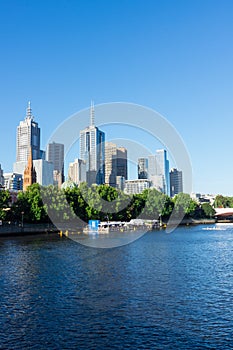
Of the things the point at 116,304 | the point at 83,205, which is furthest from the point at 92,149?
the point at 116,304

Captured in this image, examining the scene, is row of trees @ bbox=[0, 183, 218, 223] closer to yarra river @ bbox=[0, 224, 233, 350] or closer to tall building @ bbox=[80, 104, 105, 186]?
tall building @ bbox=[80, 104, 105, 186]

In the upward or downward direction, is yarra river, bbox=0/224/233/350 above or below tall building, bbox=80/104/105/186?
below

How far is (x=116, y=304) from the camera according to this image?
28.5 m

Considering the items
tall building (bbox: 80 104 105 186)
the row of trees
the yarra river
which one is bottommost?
the yarra river

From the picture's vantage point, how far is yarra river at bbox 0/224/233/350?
21562 mm

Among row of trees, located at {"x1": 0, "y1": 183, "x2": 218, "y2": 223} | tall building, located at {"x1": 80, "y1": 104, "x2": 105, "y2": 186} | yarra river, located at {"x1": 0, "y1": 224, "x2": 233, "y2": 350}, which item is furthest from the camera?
tall building, located at {"x1": 80, "y1": 104, "x2": 105, "y2": 186}

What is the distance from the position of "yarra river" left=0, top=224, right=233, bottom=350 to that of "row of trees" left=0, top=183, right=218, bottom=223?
55.5 m

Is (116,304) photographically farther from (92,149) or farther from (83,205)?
(92,149)

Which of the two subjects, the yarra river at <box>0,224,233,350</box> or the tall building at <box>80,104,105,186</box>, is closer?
the yarra river at <box>0,224,233,350</box>

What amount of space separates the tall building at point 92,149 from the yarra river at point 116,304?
105 metres

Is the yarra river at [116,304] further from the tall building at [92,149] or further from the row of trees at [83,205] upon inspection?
the tall building at [92,149]

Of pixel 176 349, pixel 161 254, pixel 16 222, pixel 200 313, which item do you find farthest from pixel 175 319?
pixel 16 222

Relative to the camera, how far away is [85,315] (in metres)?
25.8

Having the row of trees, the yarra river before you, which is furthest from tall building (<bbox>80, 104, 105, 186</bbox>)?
the yarra river
